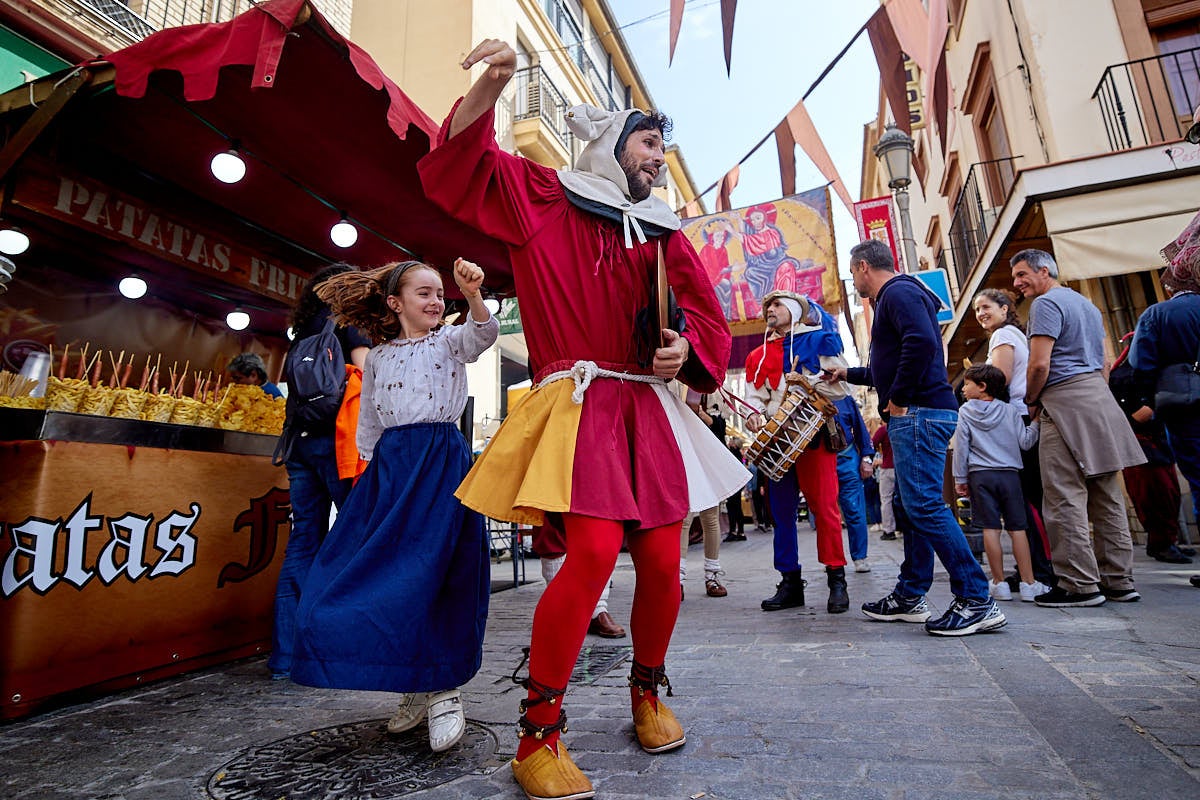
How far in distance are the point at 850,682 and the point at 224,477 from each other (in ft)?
10.5

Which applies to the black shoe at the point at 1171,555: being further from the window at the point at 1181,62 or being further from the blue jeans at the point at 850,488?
the window at the point at 1181,62

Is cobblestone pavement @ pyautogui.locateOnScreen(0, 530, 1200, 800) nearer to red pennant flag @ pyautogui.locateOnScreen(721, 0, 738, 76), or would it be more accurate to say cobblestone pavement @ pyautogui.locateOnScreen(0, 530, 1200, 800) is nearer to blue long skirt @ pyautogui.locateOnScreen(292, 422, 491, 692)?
blue long skirt @ pyautogui.locateOnScreen(292, 422, 491, 692)

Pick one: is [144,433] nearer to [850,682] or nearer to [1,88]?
[850,682]

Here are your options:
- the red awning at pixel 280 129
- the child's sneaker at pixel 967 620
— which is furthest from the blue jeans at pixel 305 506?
the child's sneaker at pixel 967 620

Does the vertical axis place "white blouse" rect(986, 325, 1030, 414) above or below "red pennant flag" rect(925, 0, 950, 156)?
below

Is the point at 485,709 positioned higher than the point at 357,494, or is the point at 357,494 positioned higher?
the point at 357,494

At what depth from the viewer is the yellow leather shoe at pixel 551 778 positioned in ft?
4.95

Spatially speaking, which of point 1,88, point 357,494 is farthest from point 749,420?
point 1,88

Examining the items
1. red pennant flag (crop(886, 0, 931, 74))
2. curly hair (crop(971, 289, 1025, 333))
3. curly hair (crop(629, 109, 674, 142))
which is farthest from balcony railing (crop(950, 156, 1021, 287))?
curly hair (crop(629, 109, 674, 142))

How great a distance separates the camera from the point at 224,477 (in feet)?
Answer: 11.4

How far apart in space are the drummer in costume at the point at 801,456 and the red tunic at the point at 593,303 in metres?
1.98

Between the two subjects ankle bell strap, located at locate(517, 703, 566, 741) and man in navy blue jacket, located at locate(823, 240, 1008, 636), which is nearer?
ankle bell strap, located at locate(517, 703, 566, 741)

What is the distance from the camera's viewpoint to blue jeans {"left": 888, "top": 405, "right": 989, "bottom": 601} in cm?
309

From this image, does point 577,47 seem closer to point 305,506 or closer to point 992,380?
point 992,380
